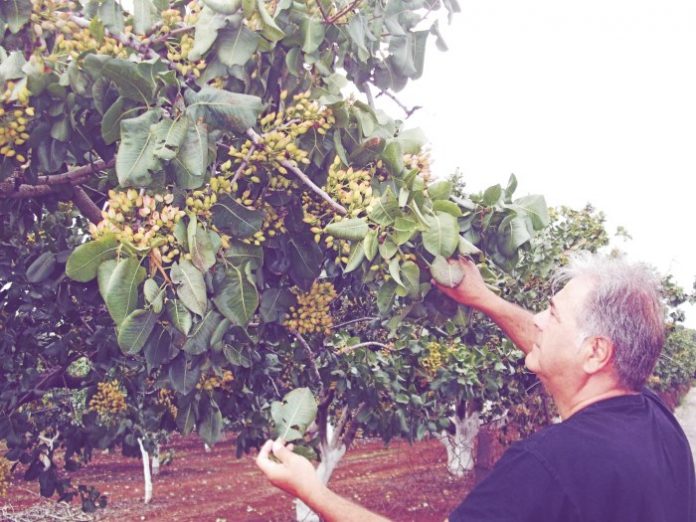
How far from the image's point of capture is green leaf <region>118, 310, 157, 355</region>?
174cm

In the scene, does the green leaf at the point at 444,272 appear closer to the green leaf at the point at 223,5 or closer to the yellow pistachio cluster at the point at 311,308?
the yellow pistachio cluster at the point at 311,308

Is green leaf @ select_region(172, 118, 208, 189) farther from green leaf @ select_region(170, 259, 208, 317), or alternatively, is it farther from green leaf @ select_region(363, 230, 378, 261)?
green leaf @ select_region(363, 230, 378, 261)

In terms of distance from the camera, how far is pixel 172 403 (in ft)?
11.6

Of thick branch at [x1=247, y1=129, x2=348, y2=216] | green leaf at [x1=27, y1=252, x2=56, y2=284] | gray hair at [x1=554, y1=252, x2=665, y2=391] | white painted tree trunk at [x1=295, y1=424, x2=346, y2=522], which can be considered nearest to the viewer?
gray hair at [x1=554, y1=252, x2=665, y2=391]

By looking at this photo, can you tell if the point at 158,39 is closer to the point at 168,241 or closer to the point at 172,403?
the point at 168,241

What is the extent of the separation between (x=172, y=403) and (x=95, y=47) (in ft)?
7.24

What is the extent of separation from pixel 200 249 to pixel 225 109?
35cm

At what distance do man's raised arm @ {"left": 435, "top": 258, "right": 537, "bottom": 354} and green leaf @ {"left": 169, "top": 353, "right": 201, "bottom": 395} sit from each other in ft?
2.68

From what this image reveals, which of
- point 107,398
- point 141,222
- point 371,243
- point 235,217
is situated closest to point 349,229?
point 371,243

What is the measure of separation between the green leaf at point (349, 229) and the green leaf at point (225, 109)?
1.09 ft

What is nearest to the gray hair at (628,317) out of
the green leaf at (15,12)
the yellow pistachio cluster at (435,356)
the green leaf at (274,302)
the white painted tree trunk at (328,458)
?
the green leaf at (274,302)

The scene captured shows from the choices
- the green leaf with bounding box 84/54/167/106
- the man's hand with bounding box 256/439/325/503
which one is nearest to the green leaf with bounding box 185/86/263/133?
the green leaf with bounding box 84/54/167/106

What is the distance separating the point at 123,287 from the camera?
165 cm

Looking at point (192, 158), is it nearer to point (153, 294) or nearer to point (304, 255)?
point (153, 294)
